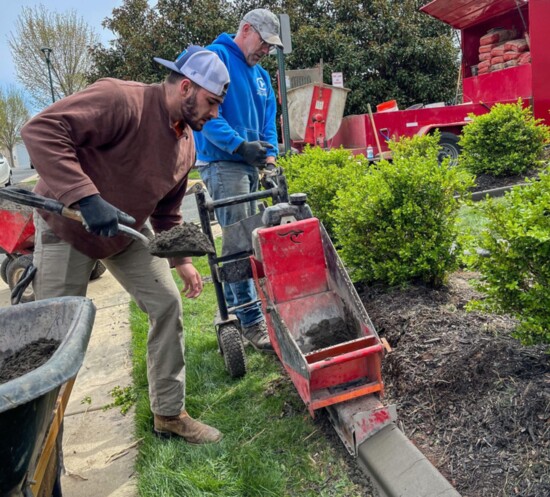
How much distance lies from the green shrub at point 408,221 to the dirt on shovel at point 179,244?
1512mm

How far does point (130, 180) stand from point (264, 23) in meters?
1.85

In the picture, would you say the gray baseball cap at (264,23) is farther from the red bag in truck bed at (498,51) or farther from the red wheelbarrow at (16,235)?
the red bag in truck bed at (498,51)

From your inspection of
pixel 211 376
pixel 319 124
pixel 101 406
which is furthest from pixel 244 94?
pixel 319 124

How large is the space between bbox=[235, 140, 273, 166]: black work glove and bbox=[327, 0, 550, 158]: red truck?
561 cm

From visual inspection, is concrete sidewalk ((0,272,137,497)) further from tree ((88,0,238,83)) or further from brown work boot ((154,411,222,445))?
tree ((88,0,238,83))

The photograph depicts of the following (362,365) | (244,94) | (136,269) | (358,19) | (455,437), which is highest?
(358,19)

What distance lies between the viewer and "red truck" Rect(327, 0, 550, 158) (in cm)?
855

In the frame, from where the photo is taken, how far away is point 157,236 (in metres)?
2.57

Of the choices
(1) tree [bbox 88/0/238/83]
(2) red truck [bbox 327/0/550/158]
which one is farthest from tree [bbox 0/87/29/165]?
(2) red truck [bbox 327/0/550/158]

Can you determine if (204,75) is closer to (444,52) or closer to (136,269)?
(136,269)

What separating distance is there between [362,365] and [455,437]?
0.54 m

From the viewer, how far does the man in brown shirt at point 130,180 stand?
2.29 meters

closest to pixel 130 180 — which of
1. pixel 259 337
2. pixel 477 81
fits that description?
pixel 259 337

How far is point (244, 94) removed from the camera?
4055 mm
